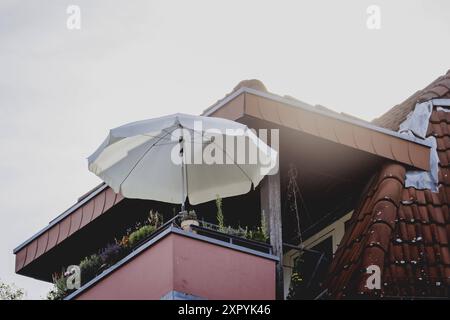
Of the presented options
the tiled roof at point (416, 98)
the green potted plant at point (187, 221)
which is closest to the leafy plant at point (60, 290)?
the green potted plant at point (187, 221)

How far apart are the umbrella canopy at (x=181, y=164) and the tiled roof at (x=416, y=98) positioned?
2750 millimetres

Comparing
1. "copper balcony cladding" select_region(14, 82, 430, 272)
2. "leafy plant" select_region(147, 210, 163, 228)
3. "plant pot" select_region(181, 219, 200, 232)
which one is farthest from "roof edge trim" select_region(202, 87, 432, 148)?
"plant pot" select_region(181, 219, 200, 232)

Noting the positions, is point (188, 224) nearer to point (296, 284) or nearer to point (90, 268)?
point (90, 268)

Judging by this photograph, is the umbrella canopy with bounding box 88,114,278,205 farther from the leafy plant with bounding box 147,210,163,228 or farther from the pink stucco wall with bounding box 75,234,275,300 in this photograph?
the pink stucco wall with bounding box 75,234,275,300

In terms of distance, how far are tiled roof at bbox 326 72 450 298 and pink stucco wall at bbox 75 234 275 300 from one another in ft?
3.83

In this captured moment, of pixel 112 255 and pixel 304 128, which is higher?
pixel 304 128

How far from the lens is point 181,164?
1424cm

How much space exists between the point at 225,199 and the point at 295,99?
1980 mm

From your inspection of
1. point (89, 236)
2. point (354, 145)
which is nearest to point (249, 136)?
point (354, 145)

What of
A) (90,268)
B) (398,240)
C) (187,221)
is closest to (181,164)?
(187,221)

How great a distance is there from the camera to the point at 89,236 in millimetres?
16625

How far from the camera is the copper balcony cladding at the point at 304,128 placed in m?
13.9

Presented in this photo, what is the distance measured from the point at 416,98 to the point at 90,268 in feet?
17.3
